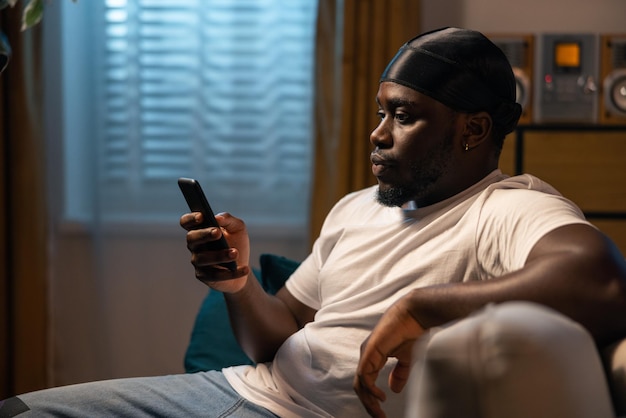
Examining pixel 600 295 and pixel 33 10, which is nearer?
pixel 600 295

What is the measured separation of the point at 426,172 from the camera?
1.46m

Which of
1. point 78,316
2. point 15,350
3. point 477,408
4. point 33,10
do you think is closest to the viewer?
point 477,408

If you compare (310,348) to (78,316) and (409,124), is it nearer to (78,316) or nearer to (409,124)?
Result: (409,124)

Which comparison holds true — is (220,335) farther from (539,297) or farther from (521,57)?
(521,57)

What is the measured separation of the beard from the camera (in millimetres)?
1454

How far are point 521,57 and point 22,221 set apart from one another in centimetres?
204

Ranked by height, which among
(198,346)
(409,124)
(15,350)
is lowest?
(15,350)

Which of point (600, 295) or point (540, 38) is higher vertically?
point (540, 38)

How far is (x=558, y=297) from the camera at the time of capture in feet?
3.29

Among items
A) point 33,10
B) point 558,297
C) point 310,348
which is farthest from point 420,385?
point 33,10

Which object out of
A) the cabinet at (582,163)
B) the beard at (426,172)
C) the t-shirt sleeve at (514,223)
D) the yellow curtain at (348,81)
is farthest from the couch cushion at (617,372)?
the yellow curtain at (348,81)

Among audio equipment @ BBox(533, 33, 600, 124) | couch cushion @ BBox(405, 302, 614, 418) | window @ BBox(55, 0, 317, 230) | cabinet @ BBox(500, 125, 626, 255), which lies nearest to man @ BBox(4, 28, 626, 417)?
couch cushion @ BBox(405, 302, 614, 418)

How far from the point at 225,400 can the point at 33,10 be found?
0.88 m

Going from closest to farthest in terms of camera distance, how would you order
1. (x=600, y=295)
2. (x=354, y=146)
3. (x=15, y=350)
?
1. (x=600, y=295)
2. (x=354, y=146)
3. (x=15, y=350)
